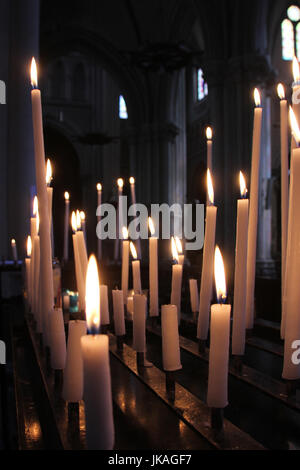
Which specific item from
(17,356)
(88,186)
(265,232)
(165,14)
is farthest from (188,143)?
(17,356)

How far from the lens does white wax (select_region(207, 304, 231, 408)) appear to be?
0.94 m

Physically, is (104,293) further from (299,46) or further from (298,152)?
(299,46)

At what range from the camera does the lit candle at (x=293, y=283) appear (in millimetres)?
1084

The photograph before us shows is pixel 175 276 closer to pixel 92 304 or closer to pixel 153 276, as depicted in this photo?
pixel 153 276

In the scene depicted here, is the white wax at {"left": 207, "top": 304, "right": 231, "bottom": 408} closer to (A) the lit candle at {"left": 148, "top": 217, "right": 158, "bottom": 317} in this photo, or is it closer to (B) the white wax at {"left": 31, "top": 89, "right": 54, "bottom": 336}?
(B) the white wax at {"left": 31, "top": 89, "right": 54, "bottom": 336}

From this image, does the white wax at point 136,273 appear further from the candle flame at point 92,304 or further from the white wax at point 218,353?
the candle flame at point 92,304

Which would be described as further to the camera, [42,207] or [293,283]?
[42,207]

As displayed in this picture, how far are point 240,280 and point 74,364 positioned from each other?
0.49 m

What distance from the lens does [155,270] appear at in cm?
211

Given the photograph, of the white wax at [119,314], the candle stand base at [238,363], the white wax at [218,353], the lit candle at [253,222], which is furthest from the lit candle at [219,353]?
the white wax at [119,314]

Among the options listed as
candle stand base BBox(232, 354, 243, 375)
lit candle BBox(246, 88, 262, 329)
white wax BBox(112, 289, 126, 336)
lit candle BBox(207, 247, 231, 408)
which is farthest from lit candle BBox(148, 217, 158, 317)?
lit candle BBox(207, 247, 231, 408)

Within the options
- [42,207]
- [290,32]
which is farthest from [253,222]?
[290,32]

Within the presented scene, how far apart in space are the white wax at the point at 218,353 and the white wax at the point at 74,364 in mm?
273

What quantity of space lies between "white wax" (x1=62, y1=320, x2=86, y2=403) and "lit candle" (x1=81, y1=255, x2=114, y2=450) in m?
0.31
